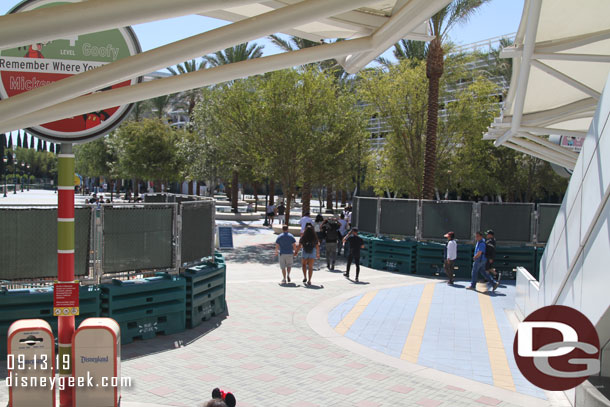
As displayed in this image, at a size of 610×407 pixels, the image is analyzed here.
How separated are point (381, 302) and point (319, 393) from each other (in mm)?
6218

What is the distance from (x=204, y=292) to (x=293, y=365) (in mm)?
3204

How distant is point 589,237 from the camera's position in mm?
6957

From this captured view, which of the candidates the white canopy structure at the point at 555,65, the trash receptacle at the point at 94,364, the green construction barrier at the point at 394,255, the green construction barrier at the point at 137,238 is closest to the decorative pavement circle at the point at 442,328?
the green construction barrier at the point at 394,255

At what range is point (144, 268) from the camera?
10.2 meters

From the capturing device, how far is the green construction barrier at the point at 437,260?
18.1 m

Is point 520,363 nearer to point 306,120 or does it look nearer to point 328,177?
point 306,120

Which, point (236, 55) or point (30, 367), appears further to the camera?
point (236, 55)

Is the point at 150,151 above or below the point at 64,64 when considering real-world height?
above

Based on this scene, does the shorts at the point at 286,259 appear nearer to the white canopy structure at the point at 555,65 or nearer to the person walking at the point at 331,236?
the person walking at the point at 331,236

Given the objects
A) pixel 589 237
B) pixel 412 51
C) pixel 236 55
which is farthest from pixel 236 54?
pixel 589 237

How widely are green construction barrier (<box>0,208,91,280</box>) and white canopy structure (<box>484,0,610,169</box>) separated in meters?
8.36

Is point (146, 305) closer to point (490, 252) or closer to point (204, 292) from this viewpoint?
point (204, 292)

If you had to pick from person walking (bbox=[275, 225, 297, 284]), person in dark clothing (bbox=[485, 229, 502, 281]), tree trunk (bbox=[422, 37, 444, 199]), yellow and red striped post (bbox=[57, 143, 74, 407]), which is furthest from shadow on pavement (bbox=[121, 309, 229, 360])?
tree trunk (bbox=[422, 37, 444, 199])

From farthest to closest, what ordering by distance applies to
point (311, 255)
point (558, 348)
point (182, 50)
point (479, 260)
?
point (311, 255) → point (479, 260) → point (558, 348) → point (182, 50)
